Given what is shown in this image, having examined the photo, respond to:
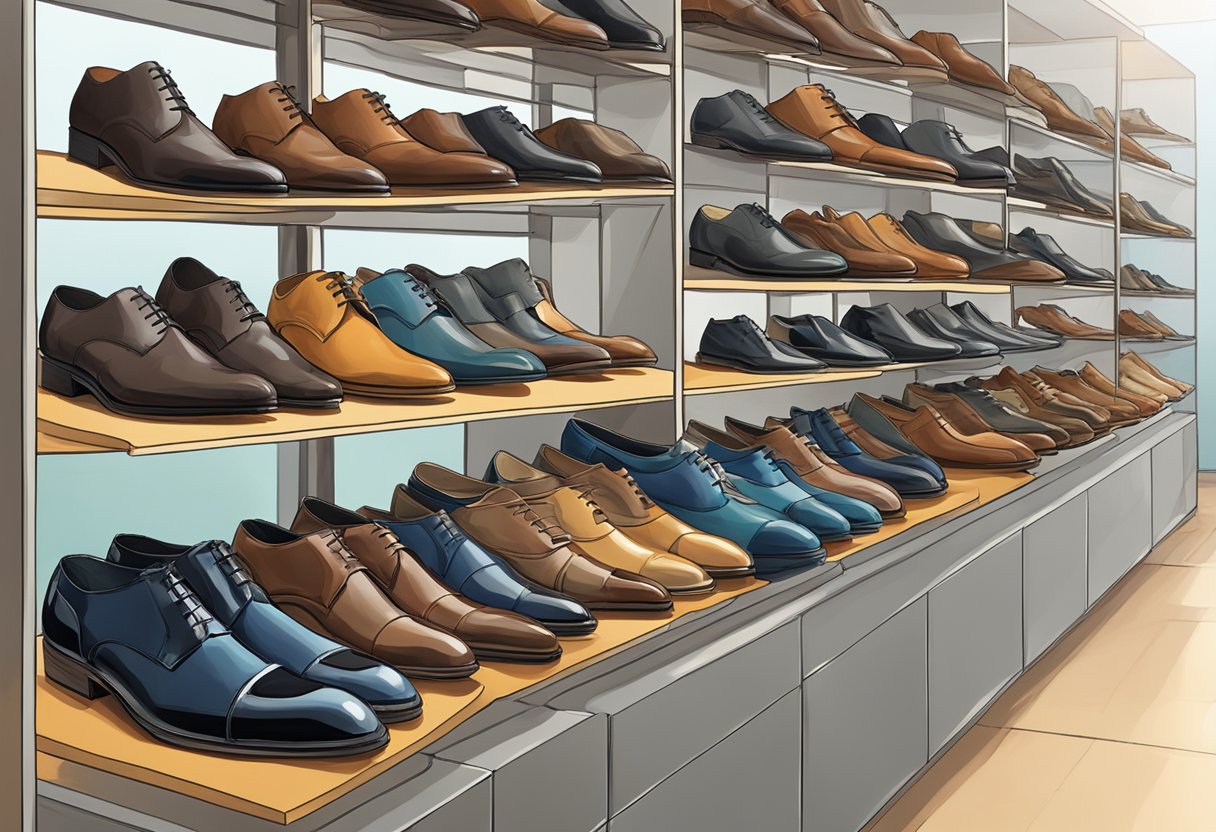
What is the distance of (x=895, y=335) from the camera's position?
3.25 metres

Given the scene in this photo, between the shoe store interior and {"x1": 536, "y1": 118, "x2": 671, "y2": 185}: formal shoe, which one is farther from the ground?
{"x1": 536, "y1": 118, "x2": 671, "y2": 185}: formal shoe

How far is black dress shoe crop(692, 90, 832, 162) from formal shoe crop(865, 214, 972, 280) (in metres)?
0.56

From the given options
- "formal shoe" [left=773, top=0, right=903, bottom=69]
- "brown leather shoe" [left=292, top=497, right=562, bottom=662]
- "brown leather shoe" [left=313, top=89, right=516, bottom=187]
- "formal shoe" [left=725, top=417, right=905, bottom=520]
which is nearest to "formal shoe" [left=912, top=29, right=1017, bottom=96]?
"formal shoe" [left=773, top=0, right=903, bottom=69]

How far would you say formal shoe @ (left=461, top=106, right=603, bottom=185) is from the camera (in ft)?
6.28

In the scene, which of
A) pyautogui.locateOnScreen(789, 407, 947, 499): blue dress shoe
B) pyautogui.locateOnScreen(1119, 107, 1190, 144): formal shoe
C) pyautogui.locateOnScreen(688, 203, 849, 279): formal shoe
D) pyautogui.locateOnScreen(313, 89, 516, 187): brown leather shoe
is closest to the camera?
pyautogui.locateOnScreen(313, 89, 516, 187): brown leather shoe

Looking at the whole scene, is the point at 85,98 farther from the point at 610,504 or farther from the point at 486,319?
the point at 610,504

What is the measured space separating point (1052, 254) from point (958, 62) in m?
1.12

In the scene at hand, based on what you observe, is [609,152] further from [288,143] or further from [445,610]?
[445,610]

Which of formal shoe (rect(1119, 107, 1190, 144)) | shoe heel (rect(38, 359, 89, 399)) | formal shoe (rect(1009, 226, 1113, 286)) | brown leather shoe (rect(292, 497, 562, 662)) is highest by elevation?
formal shoe (rect(1119, 107, 1190, 144))

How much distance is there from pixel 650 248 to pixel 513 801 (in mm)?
1179

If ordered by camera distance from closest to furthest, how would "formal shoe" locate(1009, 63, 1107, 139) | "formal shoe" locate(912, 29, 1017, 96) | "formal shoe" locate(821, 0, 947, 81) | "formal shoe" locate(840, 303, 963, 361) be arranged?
"formal shoe" locate(821, 0, 947, 81)
"formal shoe" locate(840, 303, 963, 361)
"formal shoe" locate(912, 29, 1017, 96)
"formal shoe" locate(1009, 63, 1107, 139)

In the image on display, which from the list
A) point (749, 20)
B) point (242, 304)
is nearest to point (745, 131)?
point (749, 20)

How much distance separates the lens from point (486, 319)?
195 cm

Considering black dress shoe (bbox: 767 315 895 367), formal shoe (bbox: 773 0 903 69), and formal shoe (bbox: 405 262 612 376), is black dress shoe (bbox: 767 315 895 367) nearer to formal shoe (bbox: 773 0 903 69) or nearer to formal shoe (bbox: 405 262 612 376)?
formal shoe (bbox: 773 0 903 69)
